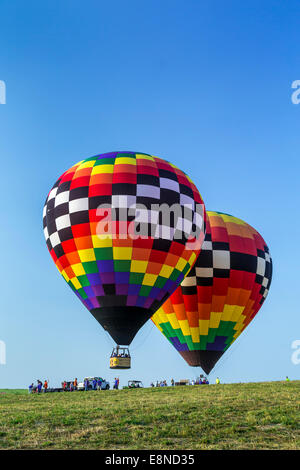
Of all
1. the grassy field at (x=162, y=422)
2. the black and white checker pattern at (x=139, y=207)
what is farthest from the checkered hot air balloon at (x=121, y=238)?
the grassy field at (x=162, y=422)

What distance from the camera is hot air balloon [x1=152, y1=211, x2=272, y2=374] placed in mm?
29188

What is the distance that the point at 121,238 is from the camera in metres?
23.2

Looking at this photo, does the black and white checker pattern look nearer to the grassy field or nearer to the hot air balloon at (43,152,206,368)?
the hot air balloon at (43,152,206,368)

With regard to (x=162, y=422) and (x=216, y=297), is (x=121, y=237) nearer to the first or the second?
(x=216, y=297)

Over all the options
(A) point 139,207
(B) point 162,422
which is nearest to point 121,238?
(A) point 139,207

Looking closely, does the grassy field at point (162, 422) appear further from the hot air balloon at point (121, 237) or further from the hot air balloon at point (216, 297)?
the hot air balloon at point (216, 297)

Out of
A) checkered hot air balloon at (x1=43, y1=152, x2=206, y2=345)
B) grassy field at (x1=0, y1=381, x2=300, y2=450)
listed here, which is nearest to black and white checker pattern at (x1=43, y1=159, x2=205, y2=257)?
checkered hot air balloon at (x1=43, y1=152, x2=206, y2=345)

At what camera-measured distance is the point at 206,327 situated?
29453mm

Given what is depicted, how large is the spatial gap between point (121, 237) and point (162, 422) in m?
10.4

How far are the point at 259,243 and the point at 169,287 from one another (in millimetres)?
8905

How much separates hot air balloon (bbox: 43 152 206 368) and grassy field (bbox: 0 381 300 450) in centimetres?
506

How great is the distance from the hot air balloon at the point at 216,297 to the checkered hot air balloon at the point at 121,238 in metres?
4.39
